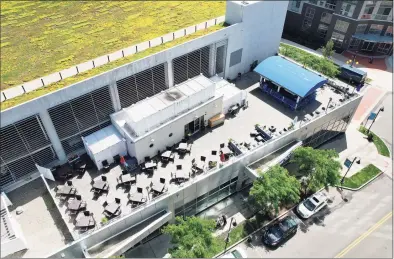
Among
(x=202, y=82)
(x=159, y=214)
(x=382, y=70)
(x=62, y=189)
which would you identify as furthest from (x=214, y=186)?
(x=382, y=70)

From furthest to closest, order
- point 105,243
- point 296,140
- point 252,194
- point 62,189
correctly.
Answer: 1. point 296,140
2. point 252,194
3. point 62,189
4. point 105,243

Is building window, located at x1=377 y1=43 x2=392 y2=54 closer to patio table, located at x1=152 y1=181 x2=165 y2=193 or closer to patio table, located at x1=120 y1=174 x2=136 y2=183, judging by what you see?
patio table, located at x1=152 y1=181 x2=165 y2=193

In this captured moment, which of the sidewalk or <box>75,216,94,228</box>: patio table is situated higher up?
<box>75,216,94,228</box>: patio table

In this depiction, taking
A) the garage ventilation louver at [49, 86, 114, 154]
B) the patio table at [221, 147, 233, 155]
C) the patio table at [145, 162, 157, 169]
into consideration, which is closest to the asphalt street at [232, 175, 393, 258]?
the patio table at [221, 147, 233, 155]

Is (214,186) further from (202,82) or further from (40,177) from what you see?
(40,177)

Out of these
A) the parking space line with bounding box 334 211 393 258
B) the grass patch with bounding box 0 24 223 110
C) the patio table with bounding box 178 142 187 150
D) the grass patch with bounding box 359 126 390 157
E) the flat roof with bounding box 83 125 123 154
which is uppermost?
the grass patch with bounding box 0 24 223 110

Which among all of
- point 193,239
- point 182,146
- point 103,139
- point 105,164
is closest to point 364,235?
point 193,239
